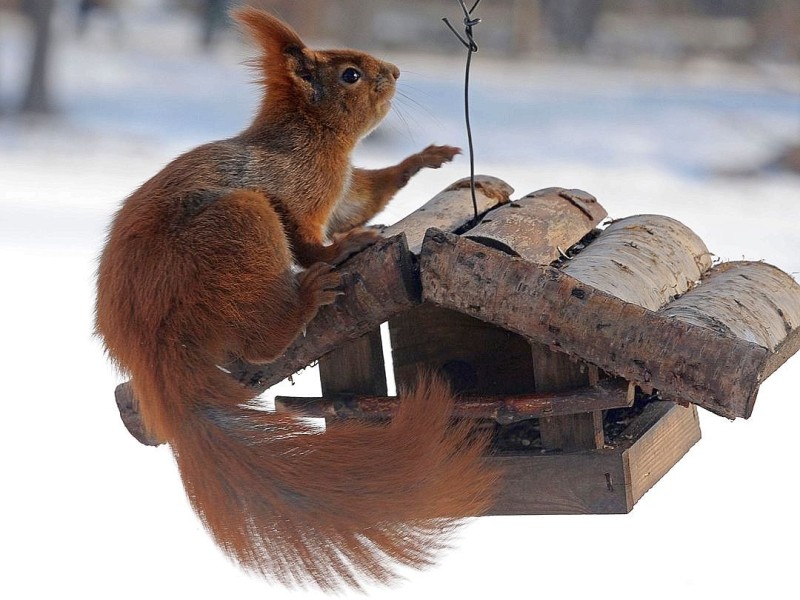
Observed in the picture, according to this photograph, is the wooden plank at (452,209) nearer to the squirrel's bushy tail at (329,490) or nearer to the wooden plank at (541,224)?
the wooden plank at (541,224)

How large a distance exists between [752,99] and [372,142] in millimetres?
1854

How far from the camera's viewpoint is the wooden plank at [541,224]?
1562mm

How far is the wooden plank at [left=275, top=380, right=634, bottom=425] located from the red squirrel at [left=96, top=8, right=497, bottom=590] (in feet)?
0.16

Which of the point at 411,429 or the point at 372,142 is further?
the point at 372,142

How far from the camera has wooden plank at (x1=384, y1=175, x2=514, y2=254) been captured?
5.70ft

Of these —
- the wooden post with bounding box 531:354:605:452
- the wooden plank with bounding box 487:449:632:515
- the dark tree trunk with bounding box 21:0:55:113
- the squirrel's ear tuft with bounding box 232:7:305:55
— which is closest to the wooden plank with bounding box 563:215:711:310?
the wooden post with bounding box 531:354:605:452

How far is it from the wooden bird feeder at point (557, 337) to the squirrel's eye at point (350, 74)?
0.23 meters

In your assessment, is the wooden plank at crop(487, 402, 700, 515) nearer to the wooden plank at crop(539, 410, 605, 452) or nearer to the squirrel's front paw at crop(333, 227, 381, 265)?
the wooden plank at crop(539, 410, 605, 452)

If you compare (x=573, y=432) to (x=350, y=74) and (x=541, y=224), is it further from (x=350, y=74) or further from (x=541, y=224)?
(x=350, y=74)

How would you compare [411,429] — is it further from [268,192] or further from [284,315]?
[268,192]

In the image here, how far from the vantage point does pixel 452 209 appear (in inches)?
72.2

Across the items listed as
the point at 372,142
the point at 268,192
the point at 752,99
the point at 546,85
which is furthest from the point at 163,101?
the point at 268,192

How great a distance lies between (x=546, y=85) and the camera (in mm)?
5277

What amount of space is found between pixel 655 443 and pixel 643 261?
0.26m
